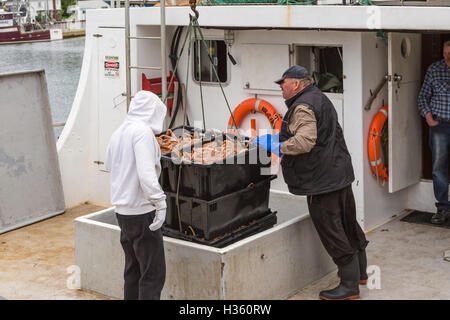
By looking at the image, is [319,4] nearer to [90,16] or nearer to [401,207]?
[401,207]

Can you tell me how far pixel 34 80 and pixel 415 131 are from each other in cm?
415

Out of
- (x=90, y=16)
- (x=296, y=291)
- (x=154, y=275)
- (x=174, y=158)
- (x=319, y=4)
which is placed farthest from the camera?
(x=90, y=16)

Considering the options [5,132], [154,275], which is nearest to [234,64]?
[5,132]

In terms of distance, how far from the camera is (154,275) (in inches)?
194

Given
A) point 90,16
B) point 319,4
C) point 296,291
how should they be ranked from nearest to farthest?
point 296,291 → point 319,4 → point 90,16

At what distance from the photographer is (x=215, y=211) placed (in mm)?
5344

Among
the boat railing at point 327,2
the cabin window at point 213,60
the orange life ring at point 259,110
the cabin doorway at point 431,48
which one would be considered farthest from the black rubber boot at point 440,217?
the cabin window at point 213,60

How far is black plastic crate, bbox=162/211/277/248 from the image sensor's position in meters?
5.37

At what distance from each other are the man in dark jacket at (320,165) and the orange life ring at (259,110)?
6.26 feet

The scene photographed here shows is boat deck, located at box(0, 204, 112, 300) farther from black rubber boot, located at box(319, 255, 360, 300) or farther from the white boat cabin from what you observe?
black rubber boot, located at box(319, 255, 360, 300)

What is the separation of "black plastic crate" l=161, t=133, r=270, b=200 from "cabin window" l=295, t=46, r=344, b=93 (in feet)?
6.51

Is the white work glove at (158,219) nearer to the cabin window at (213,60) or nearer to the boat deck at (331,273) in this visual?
the boat deck at (331,273)

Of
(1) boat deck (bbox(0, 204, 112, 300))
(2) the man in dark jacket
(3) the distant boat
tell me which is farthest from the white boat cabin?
(3) the distant boat

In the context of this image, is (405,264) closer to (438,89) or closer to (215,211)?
(438,89)
